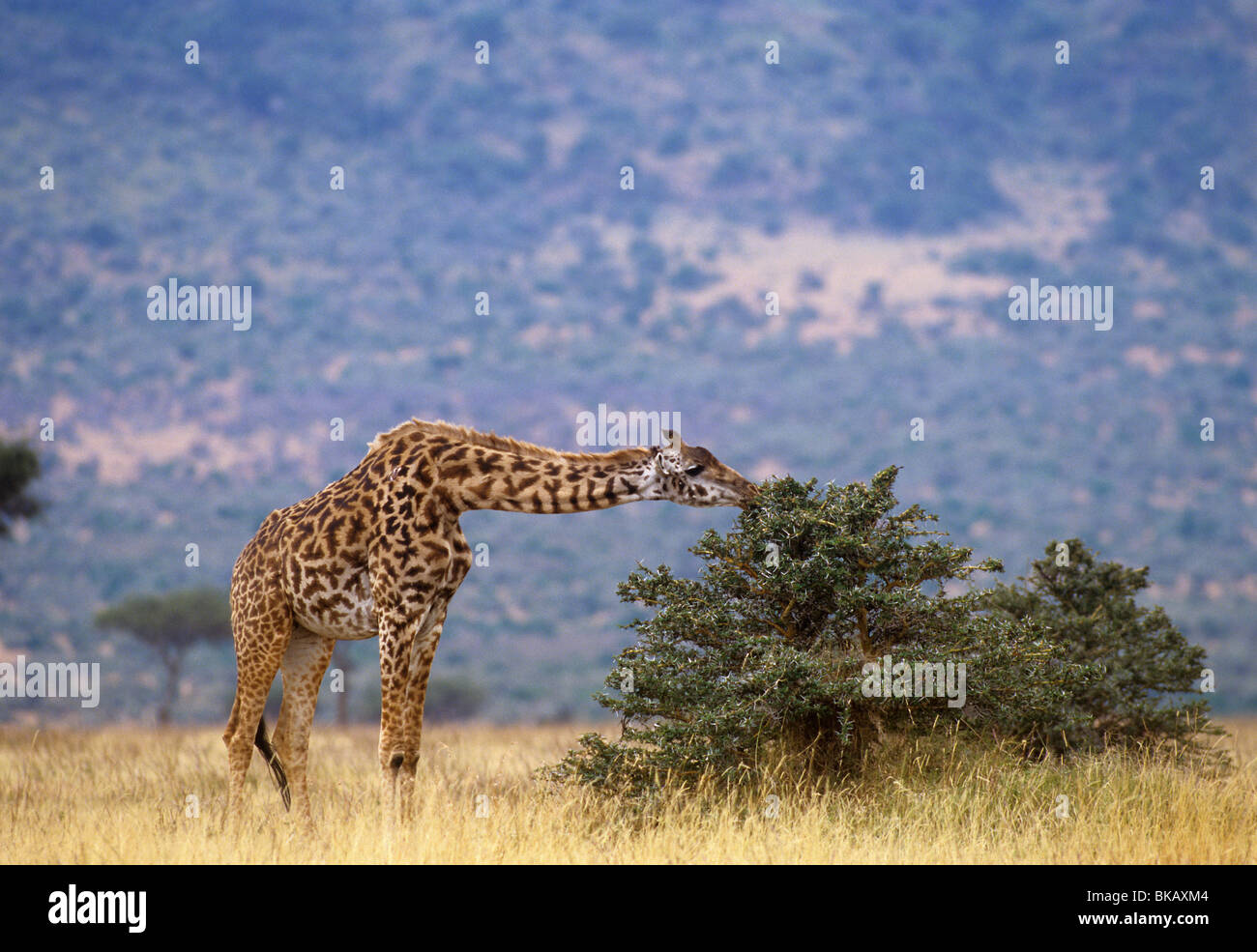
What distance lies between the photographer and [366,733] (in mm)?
27109

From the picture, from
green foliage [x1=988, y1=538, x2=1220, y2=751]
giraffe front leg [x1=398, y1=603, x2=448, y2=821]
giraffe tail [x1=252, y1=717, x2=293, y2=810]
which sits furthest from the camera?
green foliage [x1=988, y1=538, x2=1220, y2=751]

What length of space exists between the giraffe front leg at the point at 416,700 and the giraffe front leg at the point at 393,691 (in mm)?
90

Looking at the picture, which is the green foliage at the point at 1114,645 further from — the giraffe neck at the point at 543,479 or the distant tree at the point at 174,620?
the distant tree at the point at 174,620

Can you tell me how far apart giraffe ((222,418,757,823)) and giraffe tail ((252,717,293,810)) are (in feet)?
0.05

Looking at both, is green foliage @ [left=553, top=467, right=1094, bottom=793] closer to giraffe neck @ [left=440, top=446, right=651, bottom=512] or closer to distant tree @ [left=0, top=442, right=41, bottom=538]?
giraffe neck @ [left=440, top=446, right=651, bottom=512]

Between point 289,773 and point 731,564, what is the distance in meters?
5.05

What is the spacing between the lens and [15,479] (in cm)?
3378

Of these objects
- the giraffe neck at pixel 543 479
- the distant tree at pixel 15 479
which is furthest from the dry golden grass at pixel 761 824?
the distant tree at pixel 15 479

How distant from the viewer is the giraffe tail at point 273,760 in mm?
12594

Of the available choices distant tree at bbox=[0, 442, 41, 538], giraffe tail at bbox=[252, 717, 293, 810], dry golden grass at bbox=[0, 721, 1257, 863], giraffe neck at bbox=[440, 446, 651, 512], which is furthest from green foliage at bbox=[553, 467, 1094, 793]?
distant tree at bbox=[0, 442, 41, 538]

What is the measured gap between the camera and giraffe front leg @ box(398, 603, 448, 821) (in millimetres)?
11336

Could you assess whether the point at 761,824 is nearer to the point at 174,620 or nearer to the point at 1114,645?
the point at 1114,645

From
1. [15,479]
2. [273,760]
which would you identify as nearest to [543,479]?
[273,760]

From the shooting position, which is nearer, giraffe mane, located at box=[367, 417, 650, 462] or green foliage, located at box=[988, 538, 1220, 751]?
giraffe mane, located at box=[367, 417, 650, 462]
